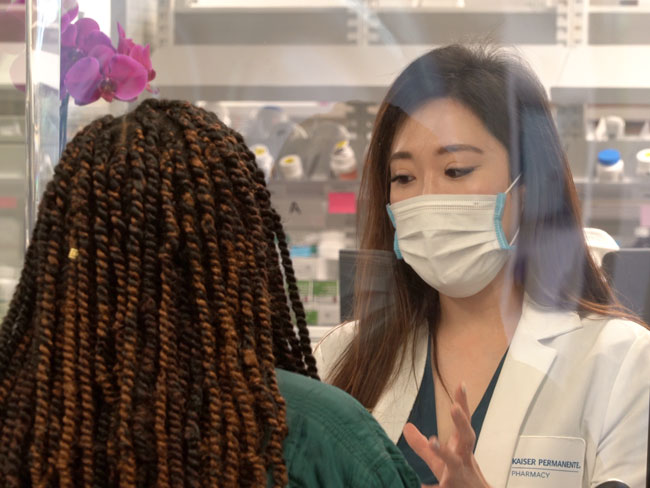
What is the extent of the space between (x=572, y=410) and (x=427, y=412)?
0.92 ft

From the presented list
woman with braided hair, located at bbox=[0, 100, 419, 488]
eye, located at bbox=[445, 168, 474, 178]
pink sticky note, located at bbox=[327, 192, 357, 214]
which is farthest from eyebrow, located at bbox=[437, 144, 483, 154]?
woman with braided hair, located at bbox=[0, 100, 419, 488]

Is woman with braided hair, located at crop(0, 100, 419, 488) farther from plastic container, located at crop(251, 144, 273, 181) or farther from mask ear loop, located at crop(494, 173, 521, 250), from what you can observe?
plastic container, located at crop(251, 144, 273, 181)

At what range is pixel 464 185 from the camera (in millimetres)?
1424

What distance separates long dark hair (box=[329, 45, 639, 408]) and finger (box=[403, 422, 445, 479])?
10 centimetres

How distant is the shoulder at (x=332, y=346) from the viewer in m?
1.61

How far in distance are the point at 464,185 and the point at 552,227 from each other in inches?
8.1

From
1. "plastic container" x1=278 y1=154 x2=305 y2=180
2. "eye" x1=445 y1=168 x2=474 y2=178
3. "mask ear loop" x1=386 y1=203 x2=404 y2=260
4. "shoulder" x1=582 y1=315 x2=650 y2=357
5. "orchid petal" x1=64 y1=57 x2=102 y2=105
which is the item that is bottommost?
"shoulder" x1=582 y1=315 x2=650 y2=357

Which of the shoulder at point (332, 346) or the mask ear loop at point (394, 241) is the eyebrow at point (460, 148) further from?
the shoulder at point (332, 346)

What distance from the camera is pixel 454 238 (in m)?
1.43

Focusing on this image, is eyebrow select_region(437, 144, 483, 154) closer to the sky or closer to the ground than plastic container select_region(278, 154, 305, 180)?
closer to the sky

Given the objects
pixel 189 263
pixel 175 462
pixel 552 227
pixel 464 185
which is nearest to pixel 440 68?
pixel 464 185

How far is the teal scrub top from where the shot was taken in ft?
4.74

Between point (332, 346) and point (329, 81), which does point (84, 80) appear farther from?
point (332, 346)

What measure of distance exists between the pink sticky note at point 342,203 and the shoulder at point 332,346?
255 millimetres
